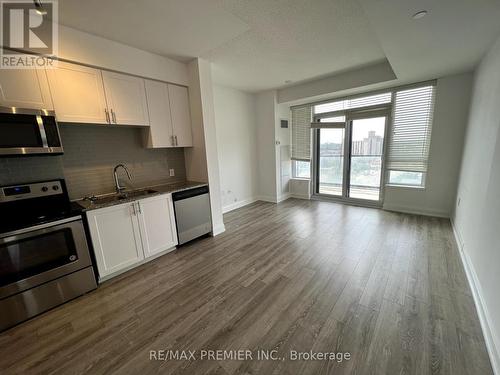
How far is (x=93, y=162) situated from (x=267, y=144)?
3.64 meters

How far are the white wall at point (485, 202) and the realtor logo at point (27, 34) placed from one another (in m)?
4.23

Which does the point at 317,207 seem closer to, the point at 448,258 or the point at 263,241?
the point at 263,241

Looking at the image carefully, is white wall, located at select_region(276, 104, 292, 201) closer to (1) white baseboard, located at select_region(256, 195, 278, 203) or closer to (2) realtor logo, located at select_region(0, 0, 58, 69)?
(1) white baseboard, located at select_region(256, 195, 278, 203)

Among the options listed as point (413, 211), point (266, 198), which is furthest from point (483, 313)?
point (266, 198)

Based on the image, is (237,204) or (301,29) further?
(237,204)

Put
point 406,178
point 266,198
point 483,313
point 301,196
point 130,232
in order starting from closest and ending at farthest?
point 483,313 → point 130,232 → point 406,178 → point 266,198 → point 301,196

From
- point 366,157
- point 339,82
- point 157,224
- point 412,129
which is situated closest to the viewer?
point 157,224

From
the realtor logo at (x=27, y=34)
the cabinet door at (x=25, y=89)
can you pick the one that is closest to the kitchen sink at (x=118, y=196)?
the cabinet door at (x=25, y=89)

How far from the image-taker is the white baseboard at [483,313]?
1346 mm

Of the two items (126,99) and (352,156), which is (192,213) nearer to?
(126,99)

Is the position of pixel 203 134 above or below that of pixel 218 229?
above

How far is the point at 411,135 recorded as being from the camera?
3869 millimetres

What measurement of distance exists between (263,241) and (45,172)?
2.89m

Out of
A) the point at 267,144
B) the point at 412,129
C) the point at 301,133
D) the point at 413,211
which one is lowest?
the point at 413,211
